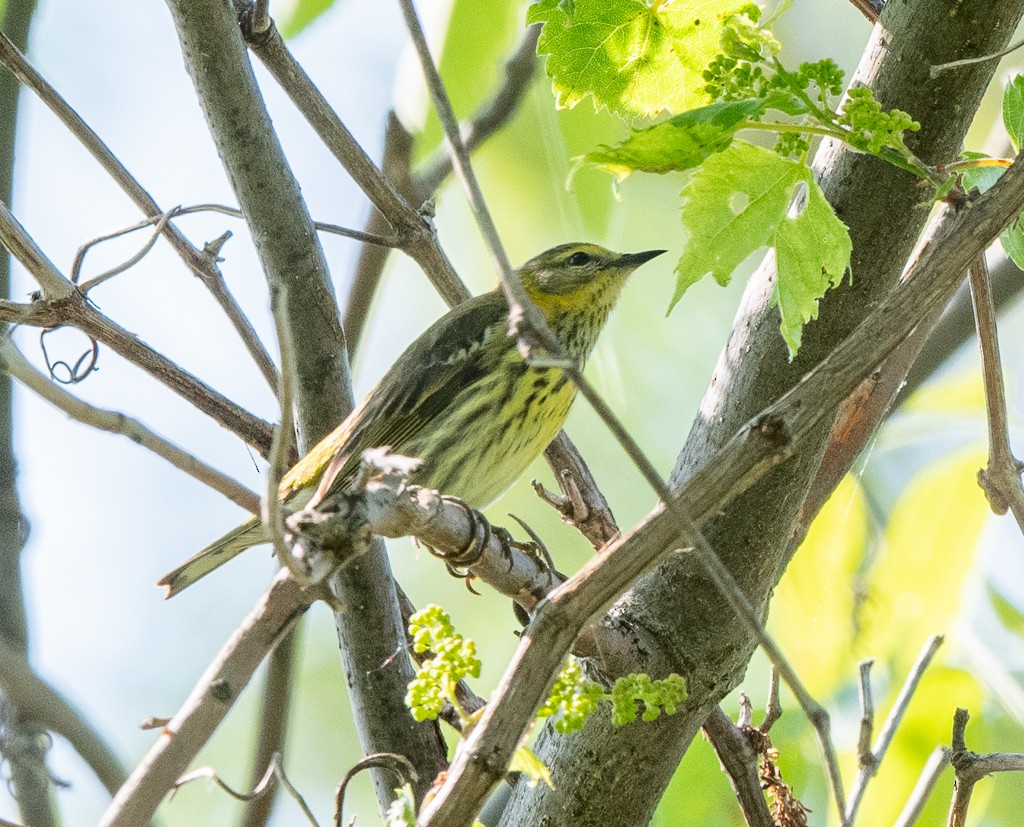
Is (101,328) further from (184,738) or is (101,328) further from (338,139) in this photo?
(184,738)

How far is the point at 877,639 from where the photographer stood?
122 inches

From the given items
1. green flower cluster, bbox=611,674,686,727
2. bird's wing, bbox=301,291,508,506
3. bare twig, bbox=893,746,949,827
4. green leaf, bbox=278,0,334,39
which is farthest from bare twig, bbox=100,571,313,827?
bird's wing, bbox=301,291,508,506

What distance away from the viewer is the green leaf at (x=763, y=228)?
1.94 m

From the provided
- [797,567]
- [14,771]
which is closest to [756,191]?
[797,567]

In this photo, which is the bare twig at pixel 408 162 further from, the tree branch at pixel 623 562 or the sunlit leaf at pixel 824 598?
the tree branch at pixel 623 562

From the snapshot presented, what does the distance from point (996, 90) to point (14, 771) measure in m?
5.71

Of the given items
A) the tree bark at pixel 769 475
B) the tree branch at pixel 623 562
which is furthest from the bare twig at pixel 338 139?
the tree branch at pixel 623 562

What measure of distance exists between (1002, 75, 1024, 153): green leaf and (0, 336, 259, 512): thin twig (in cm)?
139

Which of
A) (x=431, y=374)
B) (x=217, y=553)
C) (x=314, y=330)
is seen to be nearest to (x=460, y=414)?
(x=431, y=374)

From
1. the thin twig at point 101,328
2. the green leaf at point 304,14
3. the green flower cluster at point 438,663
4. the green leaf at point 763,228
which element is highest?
the green leaf at point 304,14

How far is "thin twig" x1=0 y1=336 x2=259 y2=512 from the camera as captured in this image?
1550 mm

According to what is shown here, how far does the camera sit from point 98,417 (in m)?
1.65

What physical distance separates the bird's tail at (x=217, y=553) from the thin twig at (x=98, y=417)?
1.83 m

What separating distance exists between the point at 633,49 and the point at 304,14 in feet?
2.80
